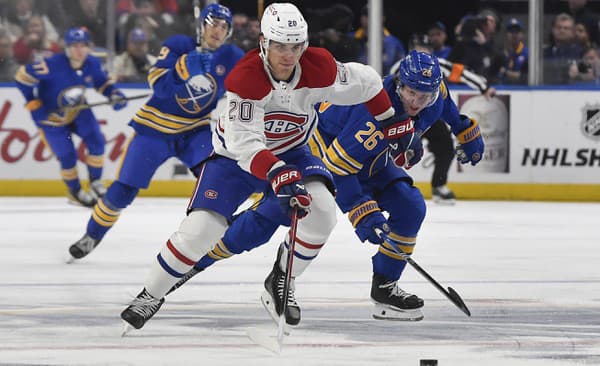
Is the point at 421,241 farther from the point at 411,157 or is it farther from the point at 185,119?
the point at 411,157

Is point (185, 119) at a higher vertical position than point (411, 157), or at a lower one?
lower

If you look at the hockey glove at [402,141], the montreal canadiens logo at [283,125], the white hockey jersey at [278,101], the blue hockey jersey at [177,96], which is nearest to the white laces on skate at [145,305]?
the white hockey jersey at [278,101]

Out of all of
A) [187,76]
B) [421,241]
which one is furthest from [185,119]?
[421,241]

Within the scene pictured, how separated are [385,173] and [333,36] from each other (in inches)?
199

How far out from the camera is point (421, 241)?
7.12 metres

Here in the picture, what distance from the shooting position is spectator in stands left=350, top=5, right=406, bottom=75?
968cm

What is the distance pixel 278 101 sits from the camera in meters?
4.09

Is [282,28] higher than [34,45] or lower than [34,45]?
higher

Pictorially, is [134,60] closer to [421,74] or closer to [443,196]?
[443,196]

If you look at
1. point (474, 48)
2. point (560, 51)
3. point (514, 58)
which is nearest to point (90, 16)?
point (474, 48)

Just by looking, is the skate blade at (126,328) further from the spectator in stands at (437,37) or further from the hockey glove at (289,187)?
the spectator in stands at (437,37)

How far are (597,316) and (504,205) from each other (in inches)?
185

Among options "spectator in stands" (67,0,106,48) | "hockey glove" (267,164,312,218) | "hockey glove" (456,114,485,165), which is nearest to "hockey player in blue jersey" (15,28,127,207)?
"spectator in stands" (67,0,106,48)

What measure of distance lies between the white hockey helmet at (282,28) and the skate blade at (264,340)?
2.82ft
